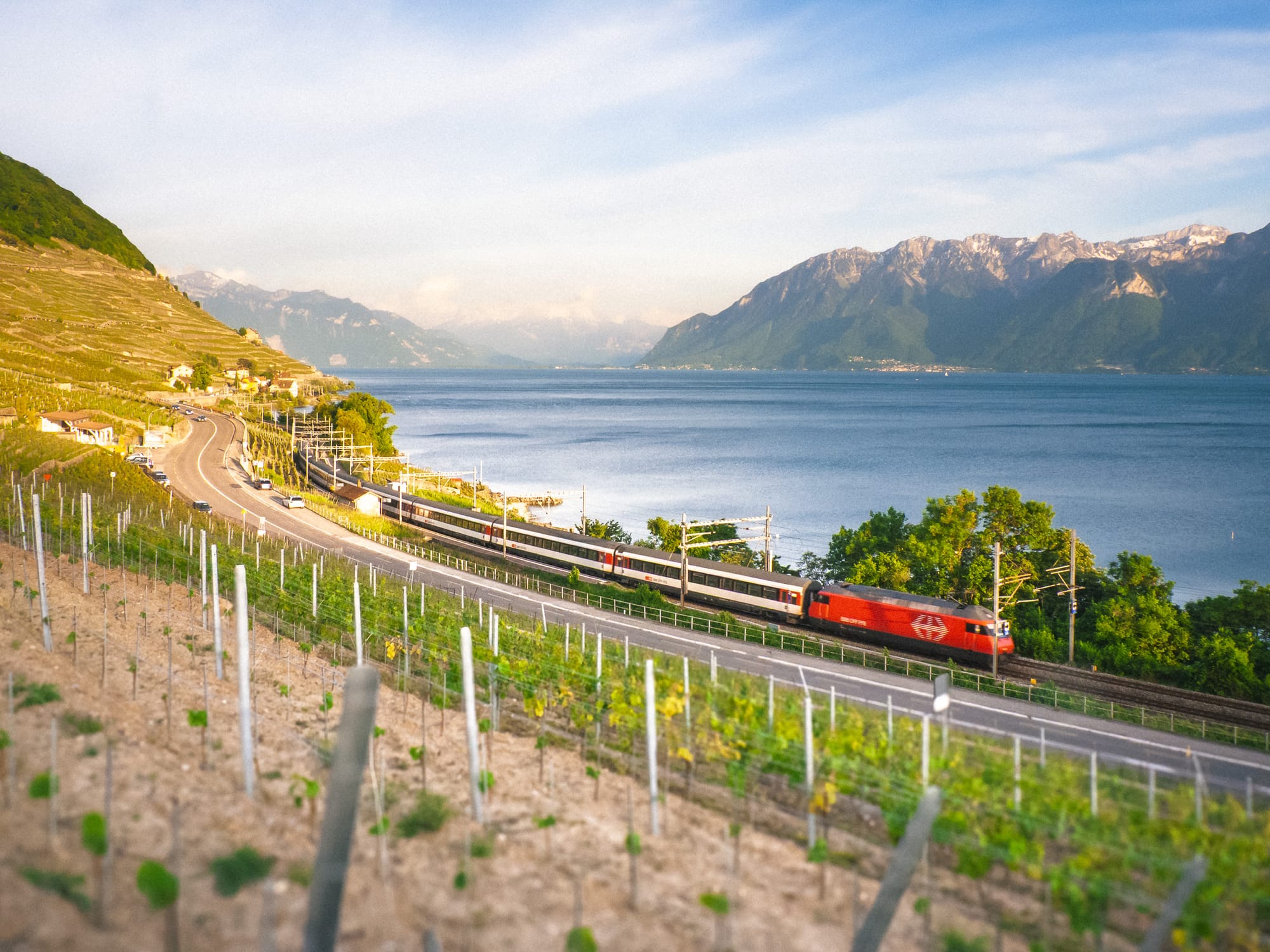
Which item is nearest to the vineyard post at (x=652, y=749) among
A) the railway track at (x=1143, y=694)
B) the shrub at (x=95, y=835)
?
the shrub at (x=95, y=835)

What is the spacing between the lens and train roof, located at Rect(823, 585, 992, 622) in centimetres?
2747

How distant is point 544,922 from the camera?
7.33 metres

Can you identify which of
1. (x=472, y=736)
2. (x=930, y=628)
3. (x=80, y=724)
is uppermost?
(x=80, y=724)

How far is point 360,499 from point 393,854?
49827 millimetres

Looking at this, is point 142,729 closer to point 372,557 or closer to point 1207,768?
point 1207,768

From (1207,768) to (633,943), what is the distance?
16674 mm

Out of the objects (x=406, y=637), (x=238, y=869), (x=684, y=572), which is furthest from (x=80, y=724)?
(x=684, y=572)

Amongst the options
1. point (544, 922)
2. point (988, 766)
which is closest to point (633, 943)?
point (544, 922)

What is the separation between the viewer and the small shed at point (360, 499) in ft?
180

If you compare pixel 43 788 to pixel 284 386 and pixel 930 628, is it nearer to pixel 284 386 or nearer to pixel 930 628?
pixel 930 628

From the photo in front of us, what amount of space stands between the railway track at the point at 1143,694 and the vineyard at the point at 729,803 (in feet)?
46.4

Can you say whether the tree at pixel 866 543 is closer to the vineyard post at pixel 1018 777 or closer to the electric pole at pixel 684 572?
the electric pole at pixel 684 572

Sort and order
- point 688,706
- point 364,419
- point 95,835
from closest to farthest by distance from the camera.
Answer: point 95,835
point 688,706
point 364,419

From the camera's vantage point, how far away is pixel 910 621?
28.7 metres
